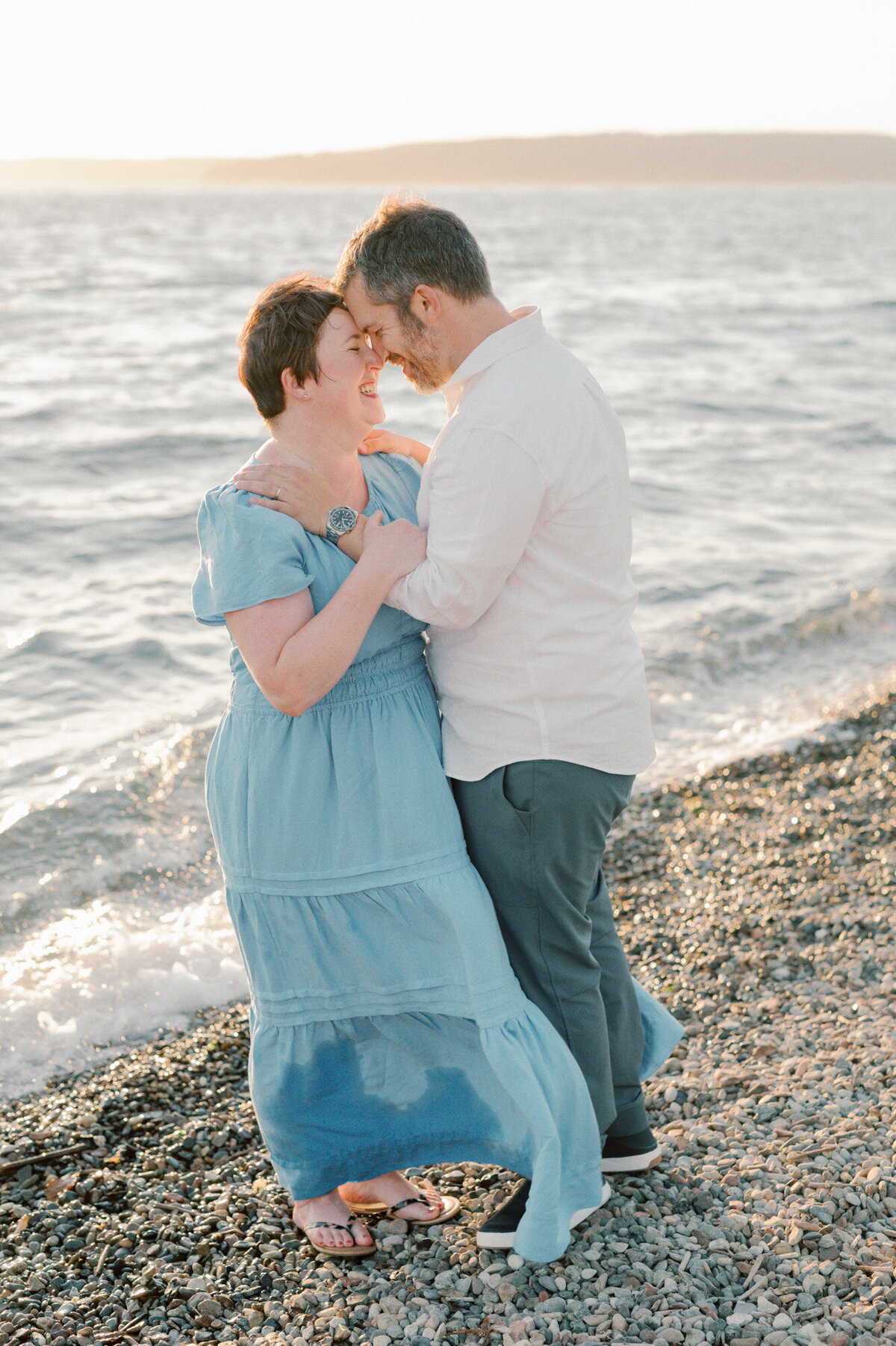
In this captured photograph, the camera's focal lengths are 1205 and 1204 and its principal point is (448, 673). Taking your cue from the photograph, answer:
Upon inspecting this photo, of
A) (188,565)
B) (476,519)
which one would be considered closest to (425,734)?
(476,519)

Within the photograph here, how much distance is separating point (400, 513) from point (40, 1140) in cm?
211

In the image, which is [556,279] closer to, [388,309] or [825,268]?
[825,268]

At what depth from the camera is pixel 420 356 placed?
2.55 m

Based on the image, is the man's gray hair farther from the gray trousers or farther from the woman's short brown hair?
the gray trousers

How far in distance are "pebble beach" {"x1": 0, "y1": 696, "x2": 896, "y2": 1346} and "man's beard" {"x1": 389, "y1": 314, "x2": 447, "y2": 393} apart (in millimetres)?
1958

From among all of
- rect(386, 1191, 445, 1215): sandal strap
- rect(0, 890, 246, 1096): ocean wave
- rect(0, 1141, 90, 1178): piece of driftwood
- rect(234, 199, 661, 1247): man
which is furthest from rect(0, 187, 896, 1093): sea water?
rect(234, 199, 661, 1247): man

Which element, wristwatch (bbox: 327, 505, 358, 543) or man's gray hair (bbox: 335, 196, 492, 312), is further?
wristwatch (bbox: 327, 505, 358, 543)

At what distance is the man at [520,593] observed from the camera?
2.37 metres

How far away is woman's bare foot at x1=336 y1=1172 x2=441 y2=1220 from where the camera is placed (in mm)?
2906

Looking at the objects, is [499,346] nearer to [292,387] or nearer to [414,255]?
[414,255]

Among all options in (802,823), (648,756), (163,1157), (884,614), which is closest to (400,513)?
(648,756)

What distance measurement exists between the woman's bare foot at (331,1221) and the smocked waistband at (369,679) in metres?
1.19

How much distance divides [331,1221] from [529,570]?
1.61 meters

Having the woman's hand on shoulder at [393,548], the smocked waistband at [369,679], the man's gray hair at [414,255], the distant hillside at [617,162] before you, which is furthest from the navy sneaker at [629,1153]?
the distant hillside at [617,162]
